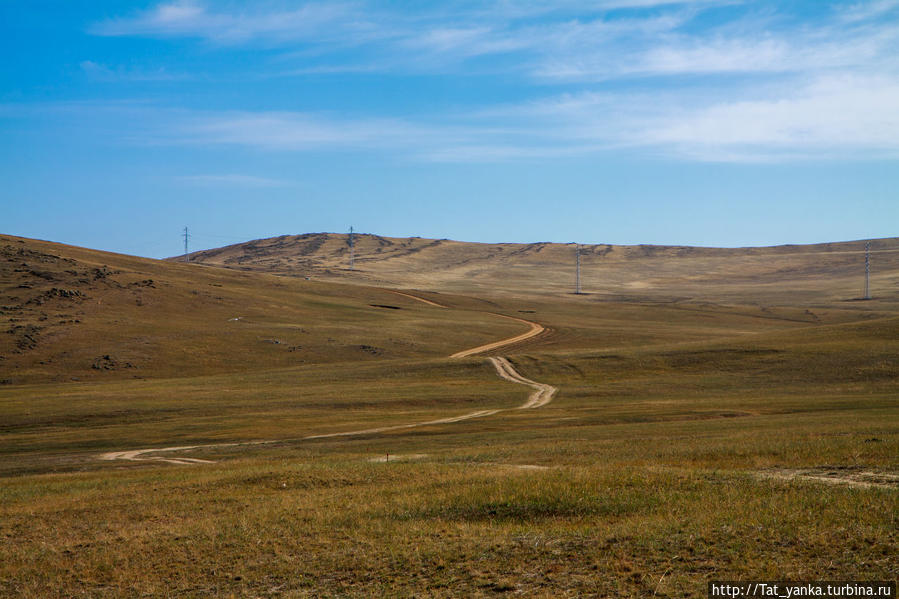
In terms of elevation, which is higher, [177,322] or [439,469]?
[177,322]

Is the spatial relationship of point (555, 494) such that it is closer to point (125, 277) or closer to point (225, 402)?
point (225, 402)

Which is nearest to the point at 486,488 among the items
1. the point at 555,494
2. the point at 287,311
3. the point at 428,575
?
the point at 555,494

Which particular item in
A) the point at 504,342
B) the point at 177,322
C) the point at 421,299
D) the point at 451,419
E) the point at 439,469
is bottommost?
the point at 451,419

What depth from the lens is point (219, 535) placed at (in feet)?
60.8

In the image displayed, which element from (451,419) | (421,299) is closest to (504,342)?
(421,299)

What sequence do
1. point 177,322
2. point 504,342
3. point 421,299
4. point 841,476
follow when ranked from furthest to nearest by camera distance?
point 421,299
point 504,342
point 177,322
point 841,476

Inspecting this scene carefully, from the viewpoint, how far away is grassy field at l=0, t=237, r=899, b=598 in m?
14.9

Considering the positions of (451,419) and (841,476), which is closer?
(841,476)

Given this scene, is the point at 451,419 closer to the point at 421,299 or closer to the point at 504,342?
the point at 504,342

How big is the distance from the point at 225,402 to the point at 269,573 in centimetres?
4945

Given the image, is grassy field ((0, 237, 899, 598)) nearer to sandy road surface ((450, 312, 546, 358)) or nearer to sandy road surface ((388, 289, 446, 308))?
sandy road surface ((450, 312, 546, 358))

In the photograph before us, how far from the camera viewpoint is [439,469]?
26016 mm

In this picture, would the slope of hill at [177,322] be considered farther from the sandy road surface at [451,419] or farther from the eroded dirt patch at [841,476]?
the eroded dirt patch at [841,476]

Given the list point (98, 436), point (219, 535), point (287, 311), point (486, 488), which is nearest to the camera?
point (219, 535)
